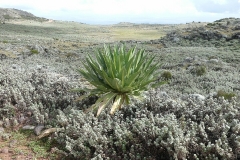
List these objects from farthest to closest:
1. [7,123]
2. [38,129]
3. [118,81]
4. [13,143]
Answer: [7,123], [118,81], [38,129], [13,143]

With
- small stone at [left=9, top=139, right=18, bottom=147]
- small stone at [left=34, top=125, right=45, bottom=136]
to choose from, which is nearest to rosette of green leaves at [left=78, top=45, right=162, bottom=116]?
small stone at [left=34, top=125, right=45, bottom=136]

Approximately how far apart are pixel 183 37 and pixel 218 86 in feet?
89.0

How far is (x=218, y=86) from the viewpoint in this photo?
1110 cm

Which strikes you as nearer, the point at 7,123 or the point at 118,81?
the point at 118,81

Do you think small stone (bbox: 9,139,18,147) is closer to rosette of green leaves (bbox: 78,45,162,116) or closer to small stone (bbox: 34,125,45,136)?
small stone (bbox: 34,125,45,136)

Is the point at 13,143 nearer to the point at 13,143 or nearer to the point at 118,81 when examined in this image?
the point at 13,143

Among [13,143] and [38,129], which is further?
[38,129]

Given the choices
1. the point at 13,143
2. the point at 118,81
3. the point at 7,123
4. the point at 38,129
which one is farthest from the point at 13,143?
the point at 118,81

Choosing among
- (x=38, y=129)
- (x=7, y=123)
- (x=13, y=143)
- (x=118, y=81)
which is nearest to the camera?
(x=13, y=143)

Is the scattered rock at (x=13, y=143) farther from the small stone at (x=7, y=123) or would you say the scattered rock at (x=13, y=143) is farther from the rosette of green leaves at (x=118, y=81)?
the rosette of green leaves at (x=118, y=81)

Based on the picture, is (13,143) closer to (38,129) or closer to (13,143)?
(13,143)

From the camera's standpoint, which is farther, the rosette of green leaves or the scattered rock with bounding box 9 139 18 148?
the rosette of green leaves

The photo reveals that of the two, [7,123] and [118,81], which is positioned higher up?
[118,81]

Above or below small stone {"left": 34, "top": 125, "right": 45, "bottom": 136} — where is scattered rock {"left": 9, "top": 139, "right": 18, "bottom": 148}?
below
